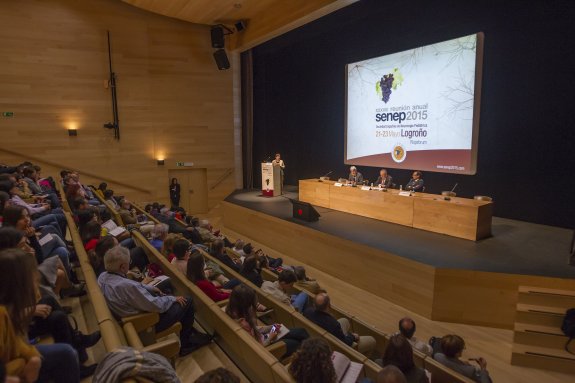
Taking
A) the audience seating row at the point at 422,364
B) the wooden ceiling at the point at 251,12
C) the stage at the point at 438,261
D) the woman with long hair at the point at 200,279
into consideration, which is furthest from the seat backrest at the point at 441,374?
Answer: the wooden ceiling at the point at 251,12

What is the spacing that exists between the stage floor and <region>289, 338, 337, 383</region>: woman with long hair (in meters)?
2.48

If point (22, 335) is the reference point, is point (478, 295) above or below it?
below

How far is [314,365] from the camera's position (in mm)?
1466

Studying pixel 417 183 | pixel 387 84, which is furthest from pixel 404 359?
pixel 387 84

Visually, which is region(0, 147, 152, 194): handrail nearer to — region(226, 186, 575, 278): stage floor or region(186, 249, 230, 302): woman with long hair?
region(226, 186, 575, 278): stage floor

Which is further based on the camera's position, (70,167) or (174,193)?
(174,193)

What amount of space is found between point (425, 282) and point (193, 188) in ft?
20.3

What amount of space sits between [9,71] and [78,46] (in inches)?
49.5

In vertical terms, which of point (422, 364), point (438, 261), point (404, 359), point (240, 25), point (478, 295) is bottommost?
point (478, 295)

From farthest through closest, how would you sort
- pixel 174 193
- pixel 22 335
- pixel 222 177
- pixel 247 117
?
1. pixel 247 117
2. pixel 222 177
3. pixel 174 193
4. pixel 22 335

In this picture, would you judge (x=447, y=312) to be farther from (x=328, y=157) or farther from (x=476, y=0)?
(x=328, y=157)

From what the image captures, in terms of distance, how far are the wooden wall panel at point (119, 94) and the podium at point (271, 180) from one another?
1512 millimetres

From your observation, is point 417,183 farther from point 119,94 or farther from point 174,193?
point 119,94

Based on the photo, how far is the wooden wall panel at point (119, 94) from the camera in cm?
680
